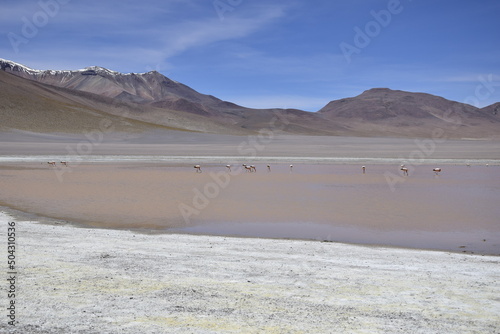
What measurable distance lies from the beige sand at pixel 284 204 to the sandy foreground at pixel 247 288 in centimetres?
226

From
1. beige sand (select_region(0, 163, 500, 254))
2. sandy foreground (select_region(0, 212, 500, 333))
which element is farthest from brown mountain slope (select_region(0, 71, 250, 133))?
sandy foreground (select_region(0, 212, 500, 333))

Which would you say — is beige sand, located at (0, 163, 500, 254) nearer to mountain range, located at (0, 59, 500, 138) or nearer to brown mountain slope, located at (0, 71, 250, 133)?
brown mountain slope, located at (0, 71, 250, 133)

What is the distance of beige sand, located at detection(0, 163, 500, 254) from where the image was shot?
11.0m

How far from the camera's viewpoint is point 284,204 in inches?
594

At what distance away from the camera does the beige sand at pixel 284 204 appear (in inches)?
433

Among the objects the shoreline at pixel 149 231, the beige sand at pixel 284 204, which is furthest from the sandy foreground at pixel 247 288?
the beige sand at pixel 284 204

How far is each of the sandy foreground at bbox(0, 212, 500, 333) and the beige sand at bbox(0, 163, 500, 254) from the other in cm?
226

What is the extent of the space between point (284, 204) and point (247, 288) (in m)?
8.98

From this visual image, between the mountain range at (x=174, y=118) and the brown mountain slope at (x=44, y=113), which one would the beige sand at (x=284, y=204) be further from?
the mountain range at (x=174, y=118)

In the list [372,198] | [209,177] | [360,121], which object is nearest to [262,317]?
[372,198]

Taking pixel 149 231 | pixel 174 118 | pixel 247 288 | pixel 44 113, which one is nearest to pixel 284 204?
pixel 149 231

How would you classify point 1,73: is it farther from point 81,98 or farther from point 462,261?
point 462,261

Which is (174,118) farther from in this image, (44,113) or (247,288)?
(247,288)

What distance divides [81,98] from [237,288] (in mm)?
116902
